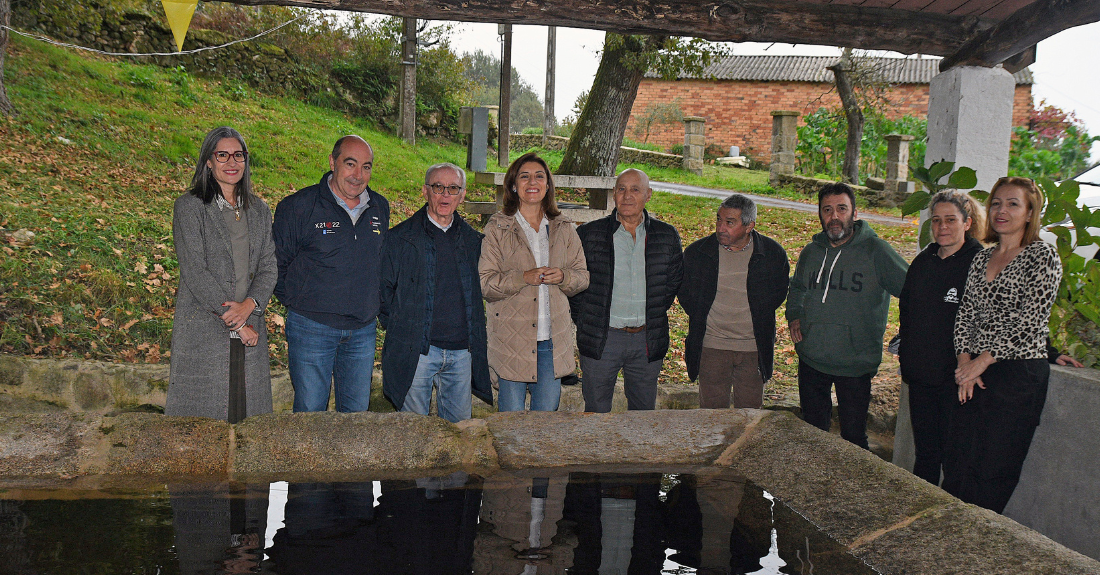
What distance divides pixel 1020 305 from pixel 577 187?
3748 mm

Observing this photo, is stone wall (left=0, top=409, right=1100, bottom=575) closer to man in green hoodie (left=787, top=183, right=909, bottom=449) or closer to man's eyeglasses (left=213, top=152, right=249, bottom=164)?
man in green hoodie (left=787, top=183, right=909, bottom=449)

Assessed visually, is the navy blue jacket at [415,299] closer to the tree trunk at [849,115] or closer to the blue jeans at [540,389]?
the blue jeans at [540,389]

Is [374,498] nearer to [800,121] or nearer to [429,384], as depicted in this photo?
[429,384]

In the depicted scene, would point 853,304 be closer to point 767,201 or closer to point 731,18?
point 731,18

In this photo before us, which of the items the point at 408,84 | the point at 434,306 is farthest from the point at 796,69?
the point at 434,306

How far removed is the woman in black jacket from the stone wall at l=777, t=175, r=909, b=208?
40.1 feet

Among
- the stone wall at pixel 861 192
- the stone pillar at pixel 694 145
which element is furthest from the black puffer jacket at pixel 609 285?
the stone pillar at pixel 694 145

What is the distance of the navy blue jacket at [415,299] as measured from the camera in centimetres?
360

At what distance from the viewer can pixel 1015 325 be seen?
3.35 m

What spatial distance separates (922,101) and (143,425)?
2753cm

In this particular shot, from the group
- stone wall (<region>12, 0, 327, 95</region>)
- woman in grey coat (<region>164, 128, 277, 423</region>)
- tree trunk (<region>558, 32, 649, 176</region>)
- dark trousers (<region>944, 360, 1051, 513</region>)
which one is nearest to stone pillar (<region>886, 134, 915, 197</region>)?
tree trunk (<region>558, 32, 649, 176</region>)

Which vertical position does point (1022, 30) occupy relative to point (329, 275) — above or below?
above

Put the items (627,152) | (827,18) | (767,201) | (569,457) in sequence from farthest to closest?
1. (627,152)
2. (767,201)
3. (827,18)
4. (569,457)

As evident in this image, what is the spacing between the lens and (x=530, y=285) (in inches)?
148
